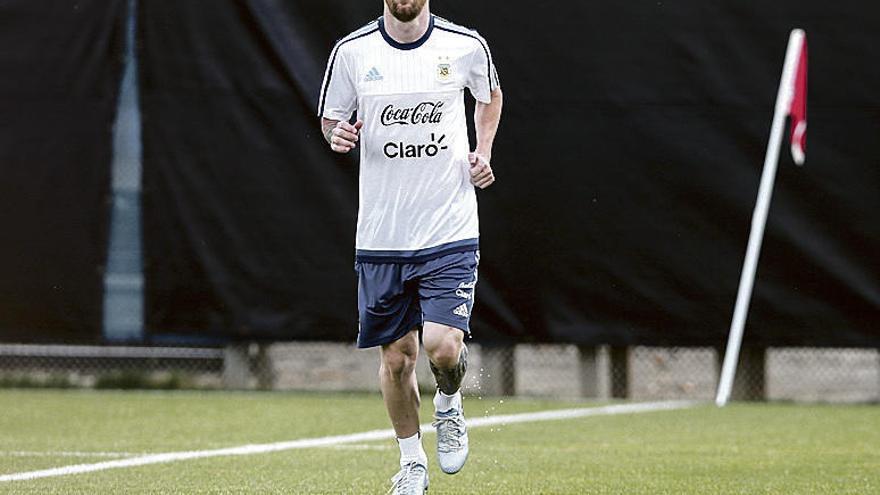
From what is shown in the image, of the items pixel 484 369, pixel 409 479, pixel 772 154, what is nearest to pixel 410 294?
pixel 409 479

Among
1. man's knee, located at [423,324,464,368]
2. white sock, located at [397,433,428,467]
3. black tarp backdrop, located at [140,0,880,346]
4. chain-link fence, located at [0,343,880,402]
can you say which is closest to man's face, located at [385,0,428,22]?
man's knee, located at [423,324,464,368]

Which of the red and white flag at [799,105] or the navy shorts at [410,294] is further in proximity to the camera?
the red and white flag at [799,105]

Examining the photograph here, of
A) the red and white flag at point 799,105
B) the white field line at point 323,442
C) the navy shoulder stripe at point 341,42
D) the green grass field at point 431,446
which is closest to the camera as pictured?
the navy shoulder stripe at point 341,42

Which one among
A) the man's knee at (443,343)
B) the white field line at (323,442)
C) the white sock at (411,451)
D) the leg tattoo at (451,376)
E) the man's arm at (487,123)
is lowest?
the white field line at (323,442)

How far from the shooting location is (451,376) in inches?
205

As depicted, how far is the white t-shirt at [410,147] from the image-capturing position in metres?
5.13

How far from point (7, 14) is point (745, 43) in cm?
438

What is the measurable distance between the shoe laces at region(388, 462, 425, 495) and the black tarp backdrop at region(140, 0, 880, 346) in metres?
4.37

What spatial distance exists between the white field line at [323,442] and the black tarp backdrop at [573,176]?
18.8 inches

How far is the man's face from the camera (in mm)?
5016

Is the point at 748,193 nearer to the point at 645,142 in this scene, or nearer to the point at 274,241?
the point at 645,142

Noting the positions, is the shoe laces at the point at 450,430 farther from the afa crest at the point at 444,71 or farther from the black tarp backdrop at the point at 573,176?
the black tarp backdrop at the point at 573,176

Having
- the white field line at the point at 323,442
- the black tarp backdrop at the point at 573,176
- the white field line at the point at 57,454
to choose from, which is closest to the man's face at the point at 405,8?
the white field line at the point at 323,442

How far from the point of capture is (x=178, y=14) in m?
9.71
